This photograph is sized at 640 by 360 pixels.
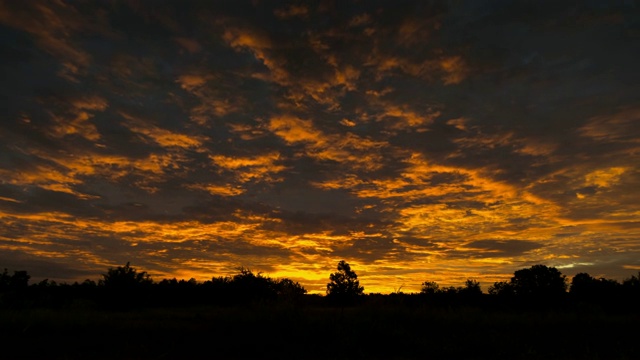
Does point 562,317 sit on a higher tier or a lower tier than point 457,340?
higher

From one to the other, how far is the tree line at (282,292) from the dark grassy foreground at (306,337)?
263 cm

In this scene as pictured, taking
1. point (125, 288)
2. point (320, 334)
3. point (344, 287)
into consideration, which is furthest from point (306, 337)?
point (344, 287)

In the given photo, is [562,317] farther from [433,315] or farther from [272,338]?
[272,338]

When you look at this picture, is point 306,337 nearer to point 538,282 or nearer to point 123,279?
point 123,279

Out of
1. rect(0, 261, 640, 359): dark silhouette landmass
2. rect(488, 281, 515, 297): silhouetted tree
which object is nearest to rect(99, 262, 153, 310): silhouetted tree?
rect(0, 261, 640, 359): dark silhouette landmass

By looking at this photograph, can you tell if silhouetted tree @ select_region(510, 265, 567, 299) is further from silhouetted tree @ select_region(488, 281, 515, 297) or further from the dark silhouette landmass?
the dark silhouette landmass

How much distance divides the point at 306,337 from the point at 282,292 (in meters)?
5.27

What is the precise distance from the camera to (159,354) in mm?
15531

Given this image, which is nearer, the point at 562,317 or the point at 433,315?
the point at 433,315

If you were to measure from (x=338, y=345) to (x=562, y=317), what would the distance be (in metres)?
12.7

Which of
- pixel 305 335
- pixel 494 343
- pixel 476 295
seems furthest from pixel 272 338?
pixel 476 295

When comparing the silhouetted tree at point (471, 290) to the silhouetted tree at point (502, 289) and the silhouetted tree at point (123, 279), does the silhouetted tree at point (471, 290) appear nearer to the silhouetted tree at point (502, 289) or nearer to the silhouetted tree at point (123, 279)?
the silhouetted tree at point (502, 289)

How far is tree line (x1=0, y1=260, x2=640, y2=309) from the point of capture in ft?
104

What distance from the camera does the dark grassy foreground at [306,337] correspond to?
52.2ft
